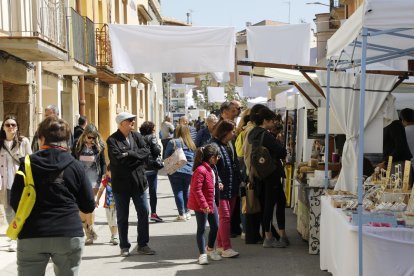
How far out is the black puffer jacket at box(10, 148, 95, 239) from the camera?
4.55 m

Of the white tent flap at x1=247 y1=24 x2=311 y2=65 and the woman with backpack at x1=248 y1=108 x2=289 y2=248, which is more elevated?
the white tent flap at x1=247 y1=24 x2=311 y2=65

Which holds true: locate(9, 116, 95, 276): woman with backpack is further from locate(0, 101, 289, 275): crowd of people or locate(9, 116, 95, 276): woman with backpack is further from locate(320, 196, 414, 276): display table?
locate(320, 196, 414, 276): display table

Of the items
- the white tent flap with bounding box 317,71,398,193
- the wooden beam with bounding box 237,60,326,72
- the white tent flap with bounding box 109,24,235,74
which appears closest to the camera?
the white tent flap with bounding box 317,71,398,193

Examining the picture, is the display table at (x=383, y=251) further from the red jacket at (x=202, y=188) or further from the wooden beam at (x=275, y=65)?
the wooden beam at (x=275, y=65)

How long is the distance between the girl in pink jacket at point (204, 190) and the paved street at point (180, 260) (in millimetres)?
364

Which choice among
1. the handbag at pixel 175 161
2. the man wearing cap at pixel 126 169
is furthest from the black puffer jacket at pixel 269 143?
the handbag at pixel 175 161

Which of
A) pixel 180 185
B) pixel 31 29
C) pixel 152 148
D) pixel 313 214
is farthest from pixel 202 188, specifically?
pixel 31 29

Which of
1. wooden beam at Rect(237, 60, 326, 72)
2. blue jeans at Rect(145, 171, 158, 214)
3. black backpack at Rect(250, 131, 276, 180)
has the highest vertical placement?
wooden beam at Rect(237, 60, 326, 72)

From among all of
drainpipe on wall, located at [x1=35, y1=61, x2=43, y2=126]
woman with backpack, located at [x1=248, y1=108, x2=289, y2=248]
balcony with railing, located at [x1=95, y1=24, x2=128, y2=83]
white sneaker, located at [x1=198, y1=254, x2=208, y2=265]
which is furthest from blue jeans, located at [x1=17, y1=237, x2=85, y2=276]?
balcony with railing, located at [x1=95, y1=24, x2=128, y2=83]

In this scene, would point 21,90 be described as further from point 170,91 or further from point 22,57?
point 170,91

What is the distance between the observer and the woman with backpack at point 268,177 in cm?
836

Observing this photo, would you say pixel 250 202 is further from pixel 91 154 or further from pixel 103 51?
pixel 103 51

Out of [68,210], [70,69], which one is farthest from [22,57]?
[68,210]

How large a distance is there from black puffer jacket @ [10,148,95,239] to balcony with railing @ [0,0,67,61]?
649cm
